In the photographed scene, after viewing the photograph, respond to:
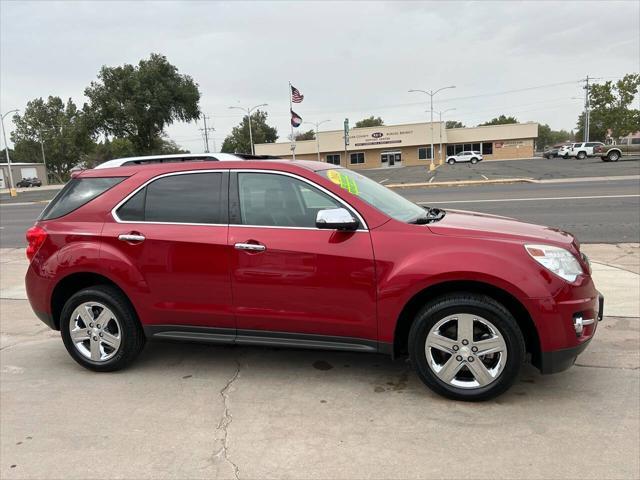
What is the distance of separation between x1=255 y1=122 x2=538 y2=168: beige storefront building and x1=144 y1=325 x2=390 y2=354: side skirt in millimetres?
67814

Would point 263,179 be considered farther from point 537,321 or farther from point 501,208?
point 501,208

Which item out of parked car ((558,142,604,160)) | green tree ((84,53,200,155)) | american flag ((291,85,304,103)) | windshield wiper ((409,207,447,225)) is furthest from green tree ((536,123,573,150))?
windshield wiper ((409,207,447,225))

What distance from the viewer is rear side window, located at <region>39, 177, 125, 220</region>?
420cm

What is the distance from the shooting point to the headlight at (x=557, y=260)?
3.27 meters

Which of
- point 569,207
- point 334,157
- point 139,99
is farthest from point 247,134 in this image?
point 569,207

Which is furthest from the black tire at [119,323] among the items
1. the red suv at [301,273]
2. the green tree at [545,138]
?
the green tree at [545,138]

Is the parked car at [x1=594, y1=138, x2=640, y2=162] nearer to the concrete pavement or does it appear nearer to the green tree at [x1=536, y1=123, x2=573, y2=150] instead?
the concrete pavement

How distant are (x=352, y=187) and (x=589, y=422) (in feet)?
7.25

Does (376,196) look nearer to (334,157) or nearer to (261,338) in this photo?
(261,338)

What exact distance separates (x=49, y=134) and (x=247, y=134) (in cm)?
3859

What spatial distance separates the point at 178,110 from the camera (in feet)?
196

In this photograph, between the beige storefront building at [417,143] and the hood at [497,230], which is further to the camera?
the beige storefront building at [417,143]

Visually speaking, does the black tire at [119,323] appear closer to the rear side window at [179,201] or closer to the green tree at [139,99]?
the rear side window at [179,201]

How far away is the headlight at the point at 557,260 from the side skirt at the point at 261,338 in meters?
1.15
